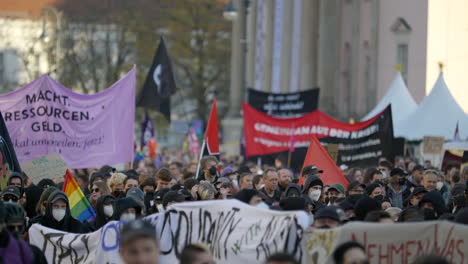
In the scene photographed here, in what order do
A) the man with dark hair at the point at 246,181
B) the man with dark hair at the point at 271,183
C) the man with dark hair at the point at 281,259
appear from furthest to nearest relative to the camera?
the man with dark hair at the point at 246,181
the man with dark hair at the point at 271,183
the man with dark hair at the point at 281,259

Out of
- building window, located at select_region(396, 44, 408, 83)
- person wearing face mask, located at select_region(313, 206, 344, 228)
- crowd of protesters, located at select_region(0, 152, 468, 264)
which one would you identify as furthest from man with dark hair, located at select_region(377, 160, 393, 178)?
building window, located at select_region(396, 44, 408, 83)

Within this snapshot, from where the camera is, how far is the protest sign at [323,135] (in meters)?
22.7

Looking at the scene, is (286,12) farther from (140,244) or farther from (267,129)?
(140,244)

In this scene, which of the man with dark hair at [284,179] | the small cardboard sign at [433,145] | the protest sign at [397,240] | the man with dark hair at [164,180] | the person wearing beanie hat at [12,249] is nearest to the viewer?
the person wearing beanie hat at [12,249]

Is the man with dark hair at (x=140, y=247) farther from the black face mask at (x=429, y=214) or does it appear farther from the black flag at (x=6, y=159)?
the black flag at (x=6, y=159)

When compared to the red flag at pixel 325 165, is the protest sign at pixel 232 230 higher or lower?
higher

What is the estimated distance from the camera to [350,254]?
24.2 ft

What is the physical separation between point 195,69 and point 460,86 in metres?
32.9

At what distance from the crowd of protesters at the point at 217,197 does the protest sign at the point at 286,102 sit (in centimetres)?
1090

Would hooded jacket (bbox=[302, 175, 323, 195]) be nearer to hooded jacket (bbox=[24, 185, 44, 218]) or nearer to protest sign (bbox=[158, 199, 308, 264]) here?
hooded jacket (bbox=[24, 185, 44, 218])

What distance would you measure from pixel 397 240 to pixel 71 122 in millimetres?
10114

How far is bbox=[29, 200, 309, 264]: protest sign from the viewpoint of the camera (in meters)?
9.38

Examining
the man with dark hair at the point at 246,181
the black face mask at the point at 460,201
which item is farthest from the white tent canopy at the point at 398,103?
the black face mask at the point at 460,201

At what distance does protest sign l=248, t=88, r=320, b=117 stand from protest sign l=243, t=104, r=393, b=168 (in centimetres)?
397
